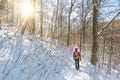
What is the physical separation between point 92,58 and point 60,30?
19785 mm

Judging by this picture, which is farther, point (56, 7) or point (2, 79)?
point (56, 7)

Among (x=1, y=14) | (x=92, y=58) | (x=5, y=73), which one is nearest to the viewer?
(x=5, y=73)

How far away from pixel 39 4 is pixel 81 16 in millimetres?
7626

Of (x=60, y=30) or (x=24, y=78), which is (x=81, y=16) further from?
(x=24, y=78)

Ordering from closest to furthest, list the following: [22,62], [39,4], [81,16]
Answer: [22,62], [81,16], [39,4]

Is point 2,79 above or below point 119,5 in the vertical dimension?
below

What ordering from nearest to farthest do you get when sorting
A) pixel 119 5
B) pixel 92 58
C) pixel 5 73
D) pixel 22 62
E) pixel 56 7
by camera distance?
pixel 5 73 → pixel 22 62 → pixel 119 5 → pixel 92 58 → pixel 56 7

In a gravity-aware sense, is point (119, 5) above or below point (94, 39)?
above

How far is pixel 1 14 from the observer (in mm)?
9414

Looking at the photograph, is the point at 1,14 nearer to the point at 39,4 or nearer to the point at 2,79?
the point at 2,79

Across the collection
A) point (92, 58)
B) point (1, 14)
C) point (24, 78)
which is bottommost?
point (92, 58)

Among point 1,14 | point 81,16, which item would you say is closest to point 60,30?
point 81,16

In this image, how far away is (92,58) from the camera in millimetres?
21359

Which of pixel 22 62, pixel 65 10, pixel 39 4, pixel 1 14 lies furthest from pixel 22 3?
pixel 22 62
